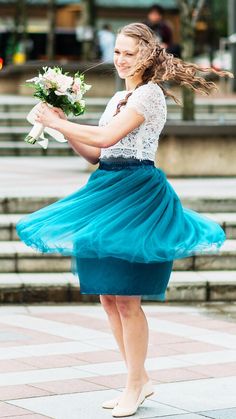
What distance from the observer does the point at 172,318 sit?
373 inches

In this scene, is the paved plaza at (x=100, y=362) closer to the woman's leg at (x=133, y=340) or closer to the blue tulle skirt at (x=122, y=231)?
the woman's leg at (x=133, y=340)

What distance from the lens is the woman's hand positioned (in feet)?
20.1

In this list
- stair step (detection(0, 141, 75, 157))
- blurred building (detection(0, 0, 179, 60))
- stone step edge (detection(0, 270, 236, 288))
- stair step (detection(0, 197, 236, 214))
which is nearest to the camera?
stone step edge (detection(0, 270, 236, 288))

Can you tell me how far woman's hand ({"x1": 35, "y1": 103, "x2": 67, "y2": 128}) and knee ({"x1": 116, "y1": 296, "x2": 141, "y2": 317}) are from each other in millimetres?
930

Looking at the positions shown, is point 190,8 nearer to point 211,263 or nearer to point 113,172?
point 211,263

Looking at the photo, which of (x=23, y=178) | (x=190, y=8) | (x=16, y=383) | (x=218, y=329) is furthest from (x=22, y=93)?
(x=16, y=383)

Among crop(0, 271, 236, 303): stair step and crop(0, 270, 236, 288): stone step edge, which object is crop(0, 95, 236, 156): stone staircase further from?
crop(0, 271, 236, 303): stair step

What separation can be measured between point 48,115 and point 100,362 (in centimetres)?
212

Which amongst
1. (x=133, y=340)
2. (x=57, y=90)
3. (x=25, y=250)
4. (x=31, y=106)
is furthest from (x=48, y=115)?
(x=31, y=106)

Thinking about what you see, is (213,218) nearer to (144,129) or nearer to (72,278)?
(72,278)

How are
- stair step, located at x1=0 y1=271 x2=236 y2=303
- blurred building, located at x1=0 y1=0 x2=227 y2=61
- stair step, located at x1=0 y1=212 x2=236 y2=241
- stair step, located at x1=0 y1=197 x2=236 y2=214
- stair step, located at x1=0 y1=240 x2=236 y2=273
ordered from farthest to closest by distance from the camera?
blurred building, located at x1=0 y1=0 x2=227 y2=61
stair step, located at x1=0 y1=197 x2=236 y2=214
stair step, located at x1=0 y1=212 x2=236 y2=241
stair step, located at x1=0 y1=240 x2=236 y2=273
stair step, located at x1=0 y1=271 x2=236 y2=303

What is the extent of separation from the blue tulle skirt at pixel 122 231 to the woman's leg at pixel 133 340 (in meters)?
0.12

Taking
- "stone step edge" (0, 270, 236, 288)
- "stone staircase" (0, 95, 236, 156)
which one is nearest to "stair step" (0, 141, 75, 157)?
"stone staircase" (0, 95, 236, 156)

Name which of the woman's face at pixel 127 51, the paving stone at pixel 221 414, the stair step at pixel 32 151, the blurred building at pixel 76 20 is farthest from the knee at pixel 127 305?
the blurred building at pixel 76 20
